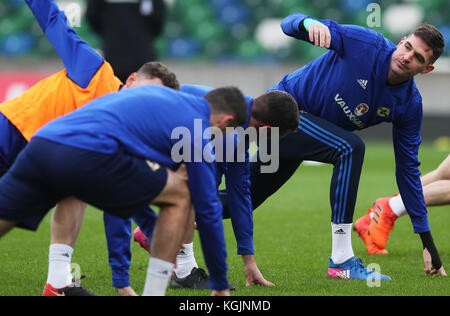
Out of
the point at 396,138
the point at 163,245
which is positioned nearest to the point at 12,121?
the point at 163,245

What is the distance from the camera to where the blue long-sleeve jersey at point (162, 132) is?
3529 mm

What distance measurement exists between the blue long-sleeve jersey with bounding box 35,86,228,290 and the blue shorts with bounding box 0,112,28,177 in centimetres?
84

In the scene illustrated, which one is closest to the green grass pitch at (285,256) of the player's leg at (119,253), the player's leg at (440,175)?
the player's leg at (119,253)

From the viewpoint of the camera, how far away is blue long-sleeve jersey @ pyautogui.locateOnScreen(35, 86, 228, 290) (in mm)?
3529

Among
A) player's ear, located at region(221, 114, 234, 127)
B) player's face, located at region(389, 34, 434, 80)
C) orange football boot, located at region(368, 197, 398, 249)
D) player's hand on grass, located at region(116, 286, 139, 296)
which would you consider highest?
player's ear, located at region(221, 114, 234, 127)

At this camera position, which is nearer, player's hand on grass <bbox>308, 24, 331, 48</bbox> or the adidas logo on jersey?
player's hand on grass <bbox>308, 24, 331, 48</bbox>

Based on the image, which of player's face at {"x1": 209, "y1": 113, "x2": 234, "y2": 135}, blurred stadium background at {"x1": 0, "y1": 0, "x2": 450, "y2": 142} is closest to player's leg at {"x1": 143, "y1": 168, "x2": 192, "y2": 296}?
player's face at {"x1": 209, "y1": 113, "x2": 234, "y2": 135}

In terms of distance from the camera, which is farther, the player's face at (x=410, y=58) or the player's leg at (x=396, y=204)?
the player's leg at (x=396, y=204)

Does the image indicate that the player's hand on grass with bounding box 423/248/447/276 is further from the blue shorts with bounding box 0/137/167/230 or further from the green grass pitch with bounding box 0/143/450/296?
the blue shorts with bounding box 0/137/167/230

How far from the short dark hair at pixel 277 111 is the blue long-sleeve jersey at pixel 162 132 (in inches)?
33.6

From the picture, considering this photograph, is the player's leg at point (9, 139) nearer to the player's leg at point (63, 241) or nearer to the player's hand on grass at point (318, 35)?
the player's leg at point (63, 241)

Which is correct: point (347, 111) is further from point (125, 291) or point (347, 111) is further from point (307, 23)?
point (125, 291)

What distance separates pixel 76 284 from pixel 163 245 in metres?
0.87

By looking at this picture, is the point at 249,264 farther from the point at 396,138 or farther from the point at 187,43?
the point at 187,43
